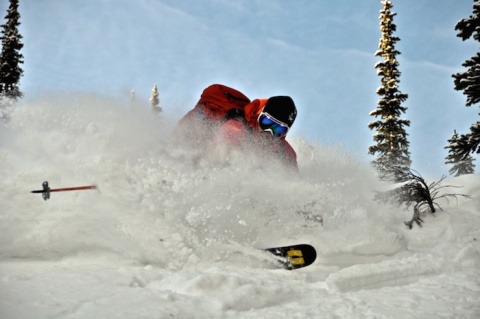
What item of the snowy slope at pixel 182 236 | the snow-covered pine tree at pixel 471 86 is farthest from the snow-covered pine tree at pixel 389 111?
the snowy slope at pixel 182 236

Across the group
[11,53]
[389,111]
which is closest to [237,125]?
[389,111]

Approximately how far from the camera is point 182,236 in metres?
4.14

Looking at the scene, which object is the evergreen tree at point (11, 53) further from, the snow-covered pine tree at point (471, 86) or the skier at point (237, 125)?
the snow-covered pine tree at point (471, 86)

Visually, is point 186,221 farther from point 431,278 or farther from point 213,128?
point 431,278

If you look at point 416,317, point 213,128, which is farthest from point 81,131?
point 416,317

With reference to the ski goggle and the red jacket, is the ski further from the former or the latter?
the ski goggle

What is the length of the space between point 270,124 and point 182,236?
9.53 feet

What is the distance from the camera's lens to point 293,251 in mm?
4012

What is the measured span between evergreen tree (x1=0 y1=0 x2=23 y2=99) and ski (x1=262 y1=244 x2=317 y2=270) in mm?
23205

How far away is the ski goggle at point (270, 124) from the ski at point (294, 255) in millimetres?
2688

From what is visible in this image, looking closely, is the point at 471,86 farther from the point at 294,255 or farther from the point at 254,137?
the point at 294,255

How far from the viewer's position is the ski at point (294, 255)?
12.7 feet

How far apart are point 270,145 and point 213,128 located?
1.02m

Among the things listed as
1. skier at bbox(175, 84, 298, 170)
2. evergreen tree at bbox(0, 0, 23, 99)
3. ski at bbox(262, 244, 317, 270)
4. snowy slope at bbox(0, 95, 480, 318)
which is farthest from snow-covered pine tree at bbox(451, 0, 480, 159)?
evergreen tree at bbox(0, 0, 23, 99)
